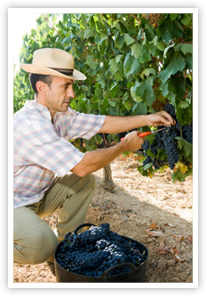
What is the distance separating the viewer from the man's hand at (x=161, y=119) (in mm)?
2258

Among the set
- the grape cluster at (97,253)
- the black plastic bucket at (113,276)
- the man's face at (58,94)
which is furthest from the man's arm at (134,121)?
the black plastic bucket at (113,276)

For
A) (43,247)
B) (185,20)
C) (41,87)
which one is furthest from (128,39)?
(43,247)

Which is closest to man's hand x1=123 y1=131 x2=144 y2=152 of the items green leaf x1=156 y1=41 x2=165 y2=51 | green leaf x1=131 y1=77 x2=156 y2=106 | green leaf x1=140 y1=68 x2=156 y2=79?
green leaf x1=131 y1=77 x2=156 y2=106

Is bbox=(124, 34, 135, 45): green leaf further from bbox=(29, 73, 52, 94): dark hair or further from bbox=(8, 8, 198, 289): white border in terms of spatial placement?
bbox=(29, 73, 52, 94): dark hair

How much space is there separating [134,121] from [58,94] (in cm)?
58

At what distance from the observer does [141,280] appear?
2076mm

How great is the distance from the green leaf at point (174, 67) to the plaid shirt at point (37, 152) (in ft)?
2.27

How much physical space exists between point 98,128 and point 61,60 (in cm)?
62

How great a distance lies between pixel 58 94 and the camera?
91.5 inches

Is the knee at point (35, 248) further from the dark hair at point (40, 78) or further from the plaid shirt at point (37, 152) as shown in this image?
the dark hair at point (40, 78)
